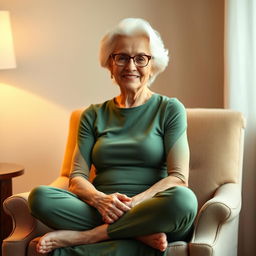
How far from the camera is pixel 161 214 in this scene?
1837 mm

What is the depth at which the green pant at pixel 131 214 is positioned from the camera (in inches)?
72.3

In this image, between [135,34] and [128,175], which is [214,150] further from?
[135,34]

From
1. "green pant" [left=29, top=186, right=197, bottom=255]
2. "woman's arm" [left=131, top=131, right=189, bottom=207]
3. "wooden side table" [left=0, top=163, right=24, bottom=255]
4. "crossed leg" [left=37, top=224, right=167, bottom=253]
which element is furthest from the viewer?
"wooden side table" [left=0, top=163, right=24, bottom=255]

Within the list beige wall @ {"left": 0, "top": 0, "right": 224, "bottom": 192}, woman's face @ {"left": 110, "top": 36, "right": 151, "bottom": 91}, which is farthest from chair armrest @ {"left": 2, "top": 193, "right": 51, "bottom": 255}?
beige wall @ {"left": 0, "top": 0, "right": 224, "bottom": 192}

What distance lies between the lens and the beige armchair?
1.92 meters

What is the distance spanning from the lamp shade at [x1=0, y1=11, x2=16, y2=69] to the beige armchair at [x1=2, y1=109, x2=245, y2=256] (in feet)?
1.48

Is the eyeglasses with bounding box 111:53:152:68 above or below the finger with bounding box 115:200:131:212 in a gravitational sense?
above

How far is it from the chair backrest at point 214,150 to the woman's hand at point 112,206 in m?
0.46

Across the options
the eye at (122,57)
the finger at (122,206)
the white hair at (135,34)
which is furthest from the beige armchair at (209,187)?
the eye at (122,57)

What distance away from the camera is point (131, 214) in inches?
75.7

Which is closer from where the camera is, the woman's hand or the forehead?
the woman's hand

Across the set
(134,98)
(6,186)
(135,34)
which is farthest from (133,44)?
(6,186)

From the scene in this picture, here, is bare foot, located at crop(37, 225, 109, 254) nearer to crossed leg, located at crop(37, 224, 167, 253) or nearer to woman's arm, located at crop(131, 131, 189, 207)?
crossed leg, located at crop(37, 224, 167, 253)

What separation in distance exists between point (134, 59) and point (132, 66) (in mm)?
34
